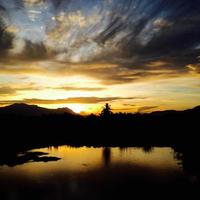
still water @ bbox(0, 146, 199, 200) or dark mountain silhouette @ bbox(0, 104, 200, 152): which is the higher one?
dark mountain silhouette @ bbox(0, 104, 200, 152)

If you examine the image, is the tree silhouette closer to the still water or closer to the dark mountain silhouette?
the dark mountain silhouette

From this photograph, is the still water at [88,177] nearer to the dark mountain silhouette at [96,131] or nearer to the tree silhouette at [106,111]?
the dark mountain silhouette at [96,131]

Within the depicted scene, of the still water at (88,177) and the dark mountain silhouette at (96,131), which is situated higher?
the dark mountain silhouette at (96,131)

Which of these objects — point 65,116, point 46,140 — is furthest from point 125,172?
point 65,116

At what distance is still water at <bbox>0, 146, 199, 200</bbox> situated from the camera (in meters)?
41.2

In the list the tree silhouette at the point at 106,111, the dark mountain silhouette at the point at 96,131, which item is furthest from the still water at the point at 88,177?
the tree silhouette at the point at 106,111

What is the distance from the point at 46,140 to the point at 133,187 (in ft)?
252

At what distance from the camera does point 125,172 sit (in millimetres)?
54656

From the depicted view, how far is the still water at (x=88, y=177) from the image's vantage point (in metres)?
41.2

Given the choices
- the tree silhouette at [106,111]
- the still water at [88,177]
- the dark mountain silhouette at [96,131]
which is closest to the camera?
the still water at [88,177]

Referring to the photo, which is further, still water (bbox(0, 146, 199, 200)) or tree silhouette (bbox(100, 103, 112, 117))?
tree silhouette (bbox(100, 103, 112, 117))

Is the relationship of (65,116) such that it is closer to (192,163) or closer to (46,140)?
(46,140)

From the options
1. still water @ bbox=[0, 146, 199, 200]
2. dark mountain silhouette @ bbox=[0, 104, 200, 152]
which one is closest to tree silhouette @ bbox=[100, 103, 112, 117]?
dark mountain silhouette @ bbox=[0, 104, 200, 152]

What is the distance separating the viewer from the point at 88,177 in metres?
50.0
